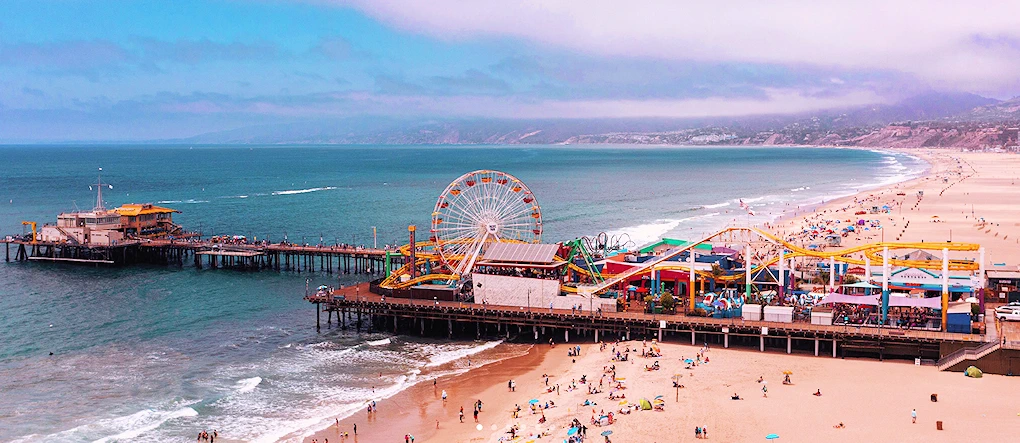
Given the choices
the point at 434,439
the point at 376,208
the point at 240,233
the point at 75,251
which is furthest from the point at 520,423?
the point at 376,208

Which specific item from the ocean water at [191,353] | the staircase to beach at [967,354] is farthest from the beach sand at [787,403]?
the ocean water at [191,353]

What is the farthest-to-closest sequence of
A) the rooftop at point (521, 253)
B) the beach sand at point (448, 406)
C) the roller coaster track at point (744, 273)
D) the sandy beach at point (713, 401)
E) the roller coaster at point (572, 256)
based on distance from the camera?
→ the rooftop at point (521, 253) → the roller coaster at point (572, 256) → the roller coaster track at point (744, 273) → the beach sand at point (448, 406) → the sandy beach at point (713, 401)

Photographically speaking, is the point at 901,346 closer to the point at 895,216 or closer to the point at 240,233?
the point at 895,216

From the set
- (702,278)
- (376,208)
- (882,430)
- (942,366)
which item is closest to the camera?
(882,430)

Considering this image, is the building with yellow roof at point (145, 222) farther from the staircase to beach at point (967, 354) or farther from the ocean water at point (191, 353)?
the staircase to beach at point (967, 354)

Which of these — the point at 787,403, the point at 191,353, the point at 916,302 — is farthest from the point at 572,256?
the point at 191,353

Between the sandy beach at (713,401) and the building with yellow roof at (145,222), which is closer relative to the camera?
the sandy beach at (713,401)
